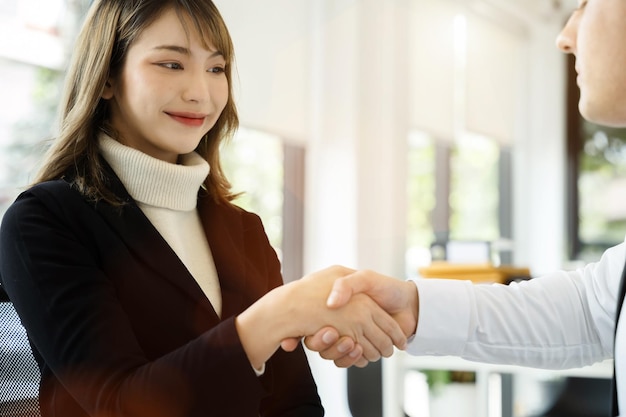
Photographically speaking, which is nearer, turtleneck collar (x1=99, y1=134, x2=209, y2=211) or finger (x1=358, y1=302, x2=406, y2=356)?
turtleneck collar (x1=99, y1=134, x2=209, y2=211)

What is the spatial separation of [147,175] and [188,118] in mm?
124

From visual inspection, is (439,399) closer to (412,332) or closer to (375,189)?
(375,189)

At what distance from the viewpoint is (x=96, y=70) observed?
1.29 metres

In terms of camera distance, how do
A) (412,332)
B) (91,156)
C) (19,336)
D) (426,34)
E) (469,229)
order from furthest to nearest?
1. (469,229)
2. (426,34)
3. (412,332)
4. (91,156)
5. (19,336)

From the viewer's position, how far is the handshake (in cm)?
127

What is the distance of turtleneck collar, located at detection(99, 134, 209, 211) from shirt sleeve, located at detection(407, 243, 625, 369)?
508 millimetres

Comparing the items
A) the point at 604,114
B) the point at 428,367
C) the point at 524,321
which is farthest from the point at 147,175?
the point at 428,367

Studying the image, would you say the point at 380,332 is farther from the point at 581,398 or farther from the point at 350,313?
the point at 581,398

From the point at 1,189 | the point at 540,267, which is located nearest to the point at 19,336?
the point at 1,189

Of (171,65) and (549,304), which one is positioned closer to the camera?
(171,65)

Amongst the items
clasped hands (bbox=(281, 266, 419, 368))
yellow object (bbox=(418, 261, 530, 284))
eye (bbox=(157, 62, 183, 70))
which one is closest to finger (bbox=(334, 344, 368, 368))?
clasped hands (bbox=(281, 266, 419, 368))

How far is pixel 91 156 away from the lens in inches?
49.8

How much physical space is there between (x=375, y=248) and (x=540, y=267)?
2.41m

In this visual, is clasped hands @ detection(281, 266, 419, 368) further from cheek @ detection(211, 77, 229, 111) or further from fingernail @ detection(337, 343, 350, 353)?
cheek @ detection(211, 77, 229, 111)
